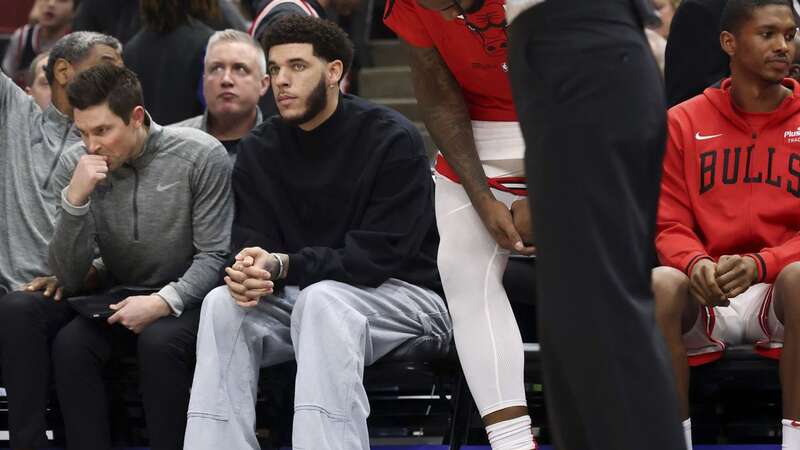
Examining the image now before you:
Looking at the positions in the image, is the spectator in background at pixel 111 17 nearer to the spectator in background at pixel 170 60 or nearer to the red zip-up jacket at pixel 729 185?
the spectator in background at pixel 170 60

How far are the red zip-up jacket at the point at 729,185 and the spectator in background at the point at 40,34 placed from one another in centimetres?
424

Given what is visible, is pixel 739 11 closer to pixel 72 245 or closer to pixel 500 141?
pixel 500 141

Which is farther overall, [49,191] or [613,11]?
[49,191]

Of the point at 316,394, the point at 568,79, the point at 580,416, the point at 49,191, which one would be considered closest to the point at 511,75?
the point at 568,79

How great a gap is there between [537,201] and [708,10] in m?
2.33

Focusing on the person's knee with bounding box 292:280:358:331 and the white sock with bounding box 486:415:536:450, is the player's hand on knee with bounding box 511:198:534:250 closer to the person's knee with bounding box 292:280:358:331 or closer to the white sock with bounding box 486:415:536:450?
the white sock with bounding box 486:415:536:450

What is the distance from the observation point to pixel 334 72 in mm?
4156

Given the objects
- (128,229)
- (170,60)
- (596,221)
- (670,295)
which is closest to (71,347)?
(128,229)

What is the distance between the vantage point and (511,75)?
202 centimetres

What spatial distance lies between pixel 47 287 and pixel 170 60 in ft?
4.56

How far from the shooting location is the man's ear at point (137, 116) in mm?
4145

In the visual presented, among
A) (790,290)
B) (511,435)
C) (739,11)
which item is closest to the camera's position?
(511,435)

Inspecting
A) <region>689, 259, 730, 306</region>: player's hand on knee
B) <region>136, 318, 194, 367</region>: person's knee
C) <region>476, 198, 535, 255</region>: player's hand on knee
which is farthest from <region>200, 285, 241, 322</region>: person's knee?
<region>689, 259, 730, 306</region>: player's hand on knee

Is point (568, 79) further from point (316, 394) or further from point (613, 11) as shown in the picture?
point (316, 394)
